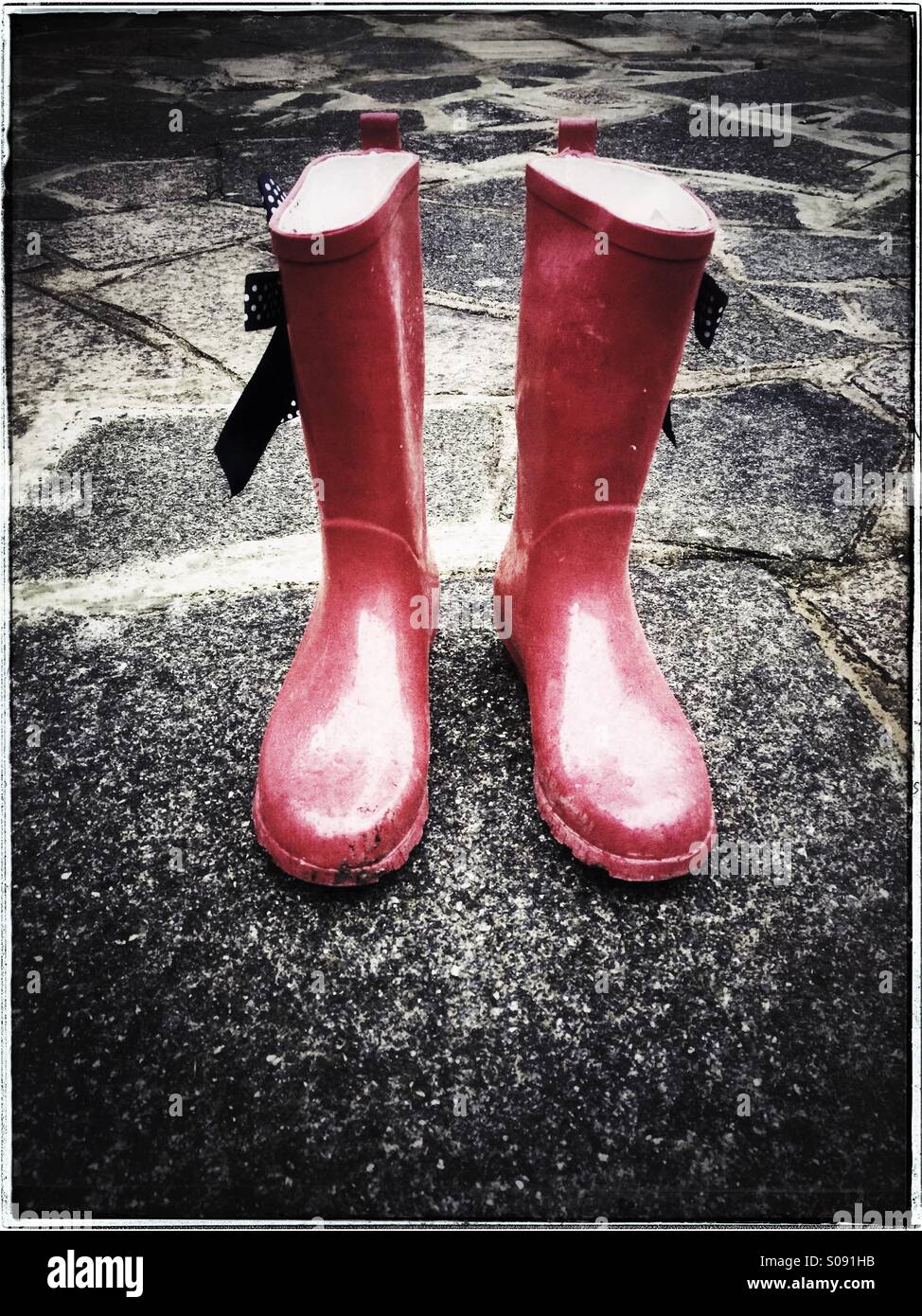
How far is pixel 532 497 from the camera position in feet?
3.10

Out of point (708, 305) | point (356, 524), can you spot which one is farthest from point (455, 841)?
point (708, 305)

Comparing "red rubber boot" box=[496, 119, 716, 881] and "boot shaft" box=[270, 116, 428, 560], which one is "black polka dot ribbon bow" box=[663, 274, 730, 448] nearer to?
"red rubber boot" box=[496, 119, 716, 881]

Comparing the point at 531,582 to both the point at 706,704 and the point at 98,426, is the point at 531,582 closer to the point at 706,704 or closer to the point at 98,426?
the point at 706,704

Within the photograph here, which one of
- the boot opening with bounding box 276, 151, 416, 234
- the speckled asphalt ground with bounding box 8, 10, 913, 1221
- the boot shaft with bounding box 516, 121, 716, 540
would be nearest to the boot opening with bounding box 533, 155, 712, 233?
the boot shaft with bounding box 516, 121, 716, 540

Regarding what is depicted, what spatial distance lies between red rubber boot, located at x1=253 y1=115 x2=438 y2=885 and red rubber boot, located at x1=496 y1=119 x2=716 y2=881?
0.13m

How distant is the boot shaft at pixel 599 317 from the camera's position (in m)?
0.75

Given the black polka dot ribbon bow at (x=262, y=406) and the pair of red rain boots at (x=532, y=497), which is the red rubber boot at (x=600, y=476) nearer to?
the pair of red rain boots at (x=532, y=497)

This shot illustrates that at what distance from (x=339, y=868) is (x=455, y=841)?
0.42 ft

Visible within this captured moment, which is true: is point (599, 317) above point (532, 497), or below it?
above

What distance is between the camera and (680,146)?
2.97m

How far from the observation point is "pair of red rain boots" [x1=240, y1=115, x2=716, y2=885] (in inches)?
29.9

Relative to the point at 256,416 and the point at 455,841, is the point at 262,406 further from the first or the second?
the point at 455,841

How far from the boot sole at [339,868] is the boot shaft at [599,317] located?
0.37m

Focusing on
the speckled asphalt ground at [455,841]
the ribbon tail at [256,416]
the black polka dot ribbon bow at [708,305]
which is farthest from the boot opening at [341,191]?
the speckled asphalt ground at [455,841]
